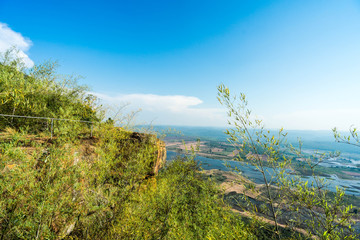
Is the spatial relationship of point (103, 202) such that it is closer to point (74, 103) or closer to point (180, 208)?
point (180, 208)

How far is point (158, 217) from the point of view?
18.6 feet

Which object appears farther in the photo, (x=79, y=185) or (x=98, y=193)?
(x=98, y=193)

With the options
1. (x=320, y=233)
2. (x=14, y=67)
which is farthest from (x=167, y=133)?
(x=14, y=67)

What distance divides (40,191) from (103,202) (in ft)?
6.90

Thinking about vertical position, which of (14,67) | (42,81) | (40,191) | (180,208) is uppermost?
(14,67)

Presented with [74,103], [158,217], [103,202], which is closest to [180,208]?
[158,217]

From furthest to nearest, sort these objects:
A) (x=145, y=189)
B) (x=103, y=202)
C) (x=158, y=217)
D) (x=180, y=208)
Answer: (x=145, y=189) < (x=180, y=208) < (x=158, y=217) < (x=103, y=202)

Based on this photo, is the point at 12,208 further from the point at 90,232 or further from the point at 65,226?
the point at 90,232

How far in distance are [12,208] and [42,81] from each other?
8.55 meters

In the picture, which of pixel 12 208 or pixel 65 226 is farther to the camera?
pixel 65 226

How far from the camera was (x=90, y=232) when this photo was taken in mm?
4789

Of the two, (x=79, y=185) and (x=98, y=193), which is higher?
(x=79, y=185)

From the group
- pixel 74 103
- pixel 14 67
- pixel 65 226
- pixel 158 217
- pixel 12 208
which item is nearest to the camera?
pixel 12 208

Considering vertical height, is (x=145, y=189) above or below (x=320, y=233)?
below
